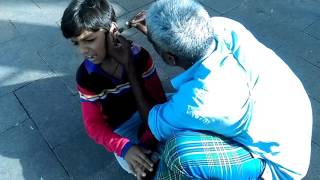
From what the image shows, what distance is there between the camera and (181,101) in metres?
1.52

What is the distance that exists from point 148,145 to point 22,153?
0.95 m

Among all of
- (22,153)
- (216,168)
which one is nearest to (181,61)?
(216,168)

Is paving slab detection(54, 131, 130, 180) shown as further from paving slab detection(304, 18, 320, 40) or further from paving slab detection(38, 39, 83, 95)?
paving slab detection(304, 18, 320, 40)

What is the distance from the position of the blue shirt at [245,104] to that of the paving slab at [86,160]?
71 centimetres

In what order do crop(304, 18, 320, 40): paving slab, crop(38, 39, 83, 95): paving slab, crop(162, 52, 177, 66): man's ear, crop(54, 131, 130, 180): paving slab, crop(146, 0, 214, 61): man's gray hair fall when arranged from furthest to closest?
crop(304, 18, 320, 40): paving slab → crop(38, 39, 83, 95): paving slab → crop(54, 131, 130, 180): paving slab → crop(162, 52, 177, 66): man's ear → crop(146, 0, 214, 61): man's gray hair

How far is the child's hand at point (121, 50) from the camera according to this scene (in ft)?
6.09

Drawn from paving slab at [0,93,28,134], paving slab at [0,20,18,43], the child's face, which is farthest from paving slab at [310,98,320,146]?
paving slab at [0,20,18,43]

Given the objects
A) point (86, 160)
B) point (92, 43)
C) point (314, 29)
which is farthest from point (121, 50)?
point (314, 29)

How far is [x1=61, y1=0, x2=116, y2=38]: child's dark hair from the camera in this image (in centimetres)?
170

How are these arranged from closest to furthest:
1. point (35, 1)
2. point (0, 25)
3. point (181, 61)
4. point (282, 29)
→ point (181, 61), point (282, 29), point (0, 25), point (35, 1)

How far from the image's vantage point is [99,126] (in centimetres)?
201

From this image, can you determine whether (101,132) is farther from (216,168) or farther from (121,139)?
(216,168)

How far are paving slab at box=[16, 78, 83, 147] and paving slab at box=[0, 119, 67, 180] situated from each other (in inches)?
2.6

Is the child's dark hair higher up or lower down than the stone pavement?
higher up
